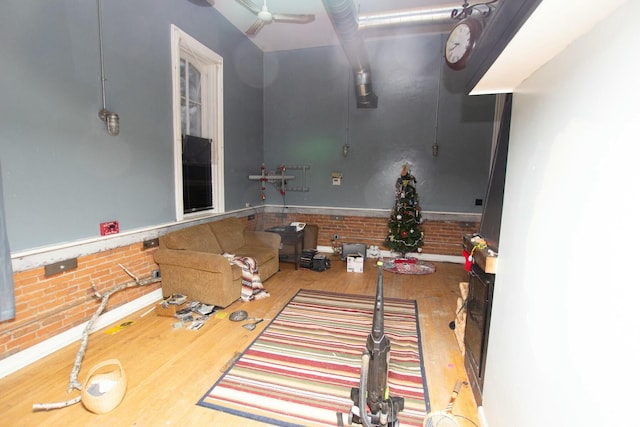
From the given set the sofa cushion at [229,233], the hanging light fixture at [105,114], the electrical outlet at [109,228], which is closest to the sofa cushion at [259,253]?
the sofa cushion at [229,233]

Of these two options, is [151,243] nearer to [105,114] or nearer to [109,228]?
[109,228]

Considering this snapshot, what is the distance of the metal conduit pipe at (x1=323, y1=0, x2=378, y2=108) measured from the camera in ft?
10.9

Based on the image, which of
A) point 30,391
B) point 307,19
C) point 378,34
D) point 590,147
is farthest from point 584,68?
point 378,34

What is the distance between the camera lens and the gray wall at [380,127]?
555 centimetres

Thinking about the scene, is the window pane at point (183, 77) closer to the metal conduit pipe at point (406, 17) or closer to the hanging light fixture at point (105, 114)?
the hanging light fixture at point (105, 114)

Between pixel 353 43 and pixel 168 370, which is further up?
pixel 353 43

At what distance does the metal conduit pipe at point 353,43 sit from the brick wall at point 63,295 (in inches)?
138

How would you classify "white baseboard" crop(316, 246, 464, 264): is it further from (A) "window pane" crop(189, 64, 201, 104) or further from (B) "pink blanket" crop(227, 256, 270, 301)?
(A) "window pane" crop(189, 64, 201, 104)

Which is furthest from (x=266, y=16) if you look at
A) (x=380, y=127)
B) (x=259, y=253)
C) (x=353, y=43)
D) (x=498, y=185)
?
(x=380, y=127)

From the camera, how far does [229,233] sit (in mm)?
4609

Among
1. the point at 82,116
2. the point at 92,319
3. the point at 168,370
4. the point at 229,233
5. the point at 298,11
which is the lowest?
the point at 168,370

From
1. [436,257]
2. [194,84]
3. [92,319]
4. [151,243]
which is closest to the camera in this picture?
[92,319]

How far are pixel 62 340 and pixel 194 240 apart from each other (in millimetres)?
1591

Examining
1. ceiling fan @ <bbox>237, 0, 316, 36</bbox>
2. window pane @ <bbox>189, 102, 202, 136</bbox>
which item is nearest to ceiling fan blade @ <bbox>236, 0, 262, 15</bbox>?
ceiling fan @ <bbox>237, 0, 316, 36</bbox>
